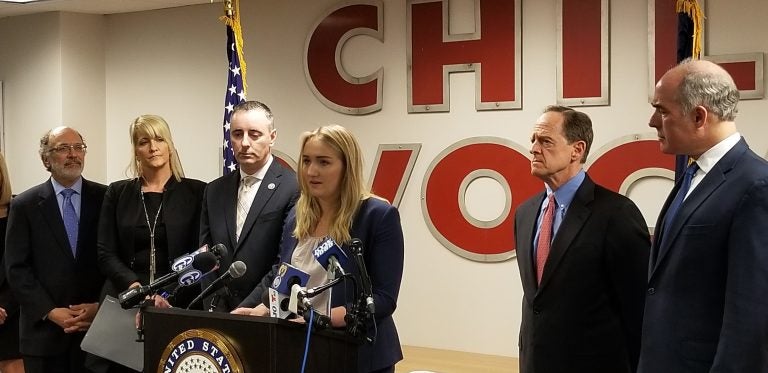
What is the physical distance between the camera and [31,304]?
4.39m

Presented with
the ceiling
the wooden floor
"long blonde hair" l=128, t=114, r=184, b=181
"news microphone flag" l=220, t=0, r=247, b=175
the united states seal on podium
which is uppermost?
the ceiling

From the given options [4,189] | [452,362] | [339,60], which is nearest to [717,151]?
[452,362]

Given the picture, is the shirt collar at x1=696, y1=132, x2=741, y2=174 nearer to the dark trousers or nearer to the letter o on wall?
the dark trousers

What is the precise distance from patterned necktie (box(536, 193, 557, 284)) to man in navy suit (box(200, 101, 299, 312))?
1.00m

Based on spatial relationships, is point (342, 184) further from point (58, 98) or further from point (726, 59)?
point (58, 98)

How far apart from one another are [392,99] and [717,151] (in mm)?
3983

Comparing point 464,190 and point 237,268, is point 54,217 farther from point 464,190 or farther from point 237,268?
point 464,190

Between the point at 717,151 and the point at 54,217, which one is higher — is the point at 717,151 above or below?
above

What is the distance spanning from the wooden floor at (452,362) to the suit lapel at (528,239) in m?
2.44

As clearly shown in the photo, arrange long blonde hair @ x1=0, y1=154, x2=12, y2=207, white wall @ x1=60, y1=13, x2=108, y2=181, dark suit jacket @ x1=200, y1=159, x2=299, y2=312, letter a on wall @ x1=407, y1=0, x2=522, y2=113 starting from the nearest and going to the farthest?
dark suit jacket @ x1=200, y1=159, x2=299, y2=312 → long blonde hair @ x1=0, y1=154, x2=12, y2=207 → letter a on wall @ x1=407, y1=0, x2=522, y2=113 → white wall @ x1=60, y1=13, x2=108, y2=181

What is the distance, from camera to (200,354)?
96.7 inches

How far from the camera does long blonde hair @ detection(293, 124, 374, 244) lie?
2904 millimetres

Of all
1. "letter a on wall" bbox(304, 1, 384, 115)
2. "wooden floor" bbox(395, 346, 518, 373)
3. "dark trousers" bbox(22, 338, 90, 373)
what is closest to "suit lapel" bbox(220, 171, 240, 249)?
"dark trousers" bbox(22, 338, 90, 373)

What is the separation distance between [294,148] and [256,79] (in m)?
0.62
